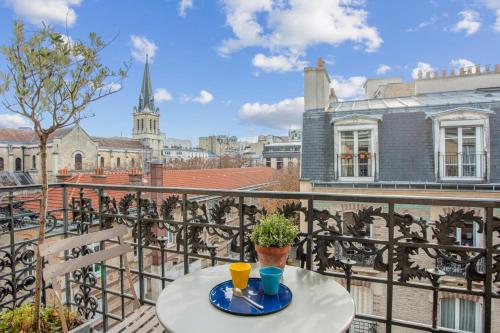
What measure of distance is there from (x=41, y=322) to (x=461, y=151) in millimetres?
8216

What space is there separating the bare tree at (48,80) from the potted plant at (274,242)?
48.7 inches

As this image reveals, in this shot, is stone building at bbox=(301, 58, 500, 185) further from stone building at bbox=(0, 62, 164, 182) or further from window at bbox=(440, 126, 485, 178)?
stone building at bbox=(0, 62, 164, 182)

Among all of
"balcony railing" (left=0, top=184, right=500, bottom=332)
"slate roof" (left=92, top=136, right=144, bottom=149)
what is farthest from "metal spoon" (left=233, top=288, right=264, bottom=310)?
"slate roof" (left=92, top=136, right=144, bottom=149)

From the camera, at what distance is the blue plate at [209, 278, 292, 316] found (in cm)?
102

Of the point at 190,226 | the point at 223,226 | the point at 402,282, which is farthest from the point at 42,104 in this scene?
the point at 402,282

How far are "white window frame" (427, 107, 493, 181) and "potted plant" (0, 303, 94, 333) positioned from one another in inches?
297

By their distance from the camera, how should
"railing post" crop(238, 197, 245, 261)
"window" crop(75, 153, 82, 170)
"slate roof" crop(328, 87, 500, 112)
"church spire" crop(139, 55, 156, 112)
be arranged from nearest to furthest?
"railing post" crop(238, 197, 245, 261)
"slate roof" crop(328, 87, 500, 112)
"window" crop(75, 153, 82, 170)
"church spire" crop(139, 55, 156, 112)

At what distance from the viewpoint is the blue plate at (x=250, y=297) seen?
1.02 meters

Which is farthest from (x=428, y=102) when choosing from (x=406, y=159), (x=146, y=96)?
(x=146, y=96)

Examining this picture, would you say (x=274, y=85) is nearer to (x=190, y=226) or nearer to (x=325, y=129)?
(x=325, y=129)

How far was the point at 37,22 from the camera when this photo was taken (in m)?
1.60

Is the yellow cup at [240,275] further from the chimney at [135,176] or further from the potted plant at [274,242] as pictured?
the chimney at [135,176]

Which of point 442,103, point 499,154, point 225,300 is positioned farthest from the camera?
point 442,103

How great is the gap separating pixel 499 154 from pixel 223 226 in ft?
24.7
